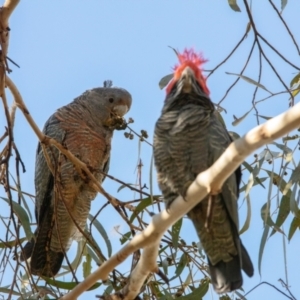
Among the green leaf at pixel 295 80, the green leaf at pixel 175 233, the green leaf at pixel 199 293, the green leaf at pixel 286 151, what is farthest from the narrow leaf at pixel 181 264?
the green leaf at pixel 295 80

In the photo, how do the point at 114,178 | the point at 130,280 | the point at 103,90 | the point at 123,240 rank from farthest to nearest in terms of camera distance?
the point at 103,90 < the point at 123,240 < the point at 114,178 < the point at 130,280

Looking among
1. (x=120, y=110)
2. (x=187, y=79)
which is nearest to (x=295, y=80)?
(x=187, y=79)

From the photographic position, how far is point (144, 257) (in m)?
1.94

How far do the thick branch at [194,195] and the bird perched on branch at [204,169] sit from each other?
0.28 meters

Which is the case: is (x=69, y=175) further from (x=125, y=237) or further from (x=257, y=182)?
(x=257, y=182)

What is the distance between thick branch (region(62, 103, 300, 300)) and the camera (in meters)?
1.46

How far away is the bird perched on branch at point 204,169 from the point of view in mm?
2139

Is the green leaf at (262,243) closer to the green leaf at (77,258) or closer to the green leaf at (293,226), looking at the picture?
the green leaf at (293,226)

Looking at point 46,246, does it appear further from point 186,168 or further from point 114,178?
point 186,168

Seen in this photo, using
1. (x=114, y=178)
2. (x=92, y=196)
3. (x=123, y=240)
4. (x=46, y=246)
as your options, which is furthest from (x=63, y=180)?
(x=114, y=178)

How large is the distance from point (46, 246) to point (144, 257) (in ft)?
4.04

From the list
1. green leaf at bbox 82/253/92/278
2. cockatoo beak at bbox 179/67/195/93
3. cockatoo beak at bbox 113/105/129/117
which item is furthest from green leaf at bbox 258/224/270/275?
cockatoo beak at bbox 113/105/129/117

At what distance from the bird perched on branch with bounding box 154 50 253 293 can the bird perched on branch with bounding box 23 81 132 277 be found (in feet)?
3.05

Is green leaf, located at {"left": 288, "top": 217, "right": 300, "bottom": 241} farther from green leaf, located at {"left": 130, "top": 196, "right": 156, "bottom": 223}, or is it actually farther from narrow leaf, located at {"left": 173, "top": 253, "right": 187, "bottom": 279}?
green leaf, located at {"left": 130, "top": 196, "right": 156, "bottom": 223}
